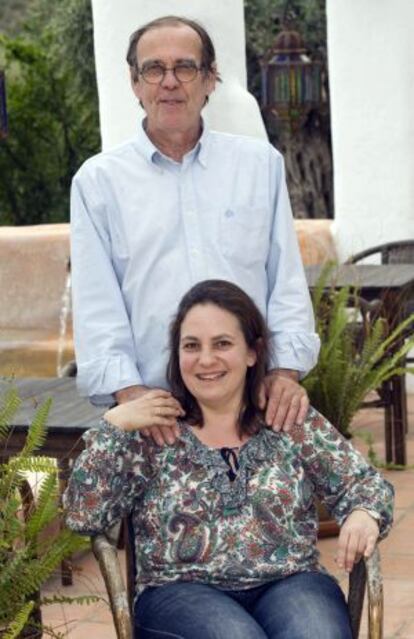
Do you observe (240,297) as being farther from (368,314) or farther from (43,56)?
(43,56)

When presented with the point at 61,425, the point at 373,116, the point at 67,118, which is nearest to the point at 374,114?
the point at 373,116

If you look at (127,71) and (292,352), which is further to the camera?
(127,71)

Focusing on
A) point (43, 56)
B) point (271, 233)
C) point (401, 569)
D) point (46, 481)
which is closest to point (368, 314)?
point (401, 569)

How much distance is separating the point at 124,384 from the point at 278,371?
34cm

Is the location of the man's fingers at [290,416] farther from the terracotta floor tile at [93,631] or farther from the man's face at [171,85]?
the terracotta floor tile at [93,631]

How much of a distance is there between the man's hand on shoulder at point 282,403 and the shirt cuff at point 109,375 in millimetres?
279

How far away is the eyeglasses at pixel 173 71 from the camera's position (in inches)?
141

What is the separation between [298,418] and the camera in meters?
3.55

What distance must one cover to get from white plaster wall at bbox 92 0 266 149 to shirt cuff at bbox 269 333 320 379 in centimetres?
380

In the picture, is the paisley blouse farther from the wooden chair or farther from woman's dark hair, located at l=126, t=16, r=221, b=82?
woman's dark hair, located at l=126, t=16, r=221, b=82

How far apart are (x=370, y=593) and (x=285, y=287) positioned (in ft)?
2.48

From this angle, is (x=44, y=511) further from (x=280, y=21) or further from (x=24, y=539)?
(x=280, y=21)

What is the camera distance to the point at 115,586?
3357 millimetres

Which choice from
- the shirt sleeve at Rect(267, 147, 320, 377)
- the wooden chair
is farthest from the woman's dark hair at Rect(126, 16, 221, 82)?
the wooden chair
